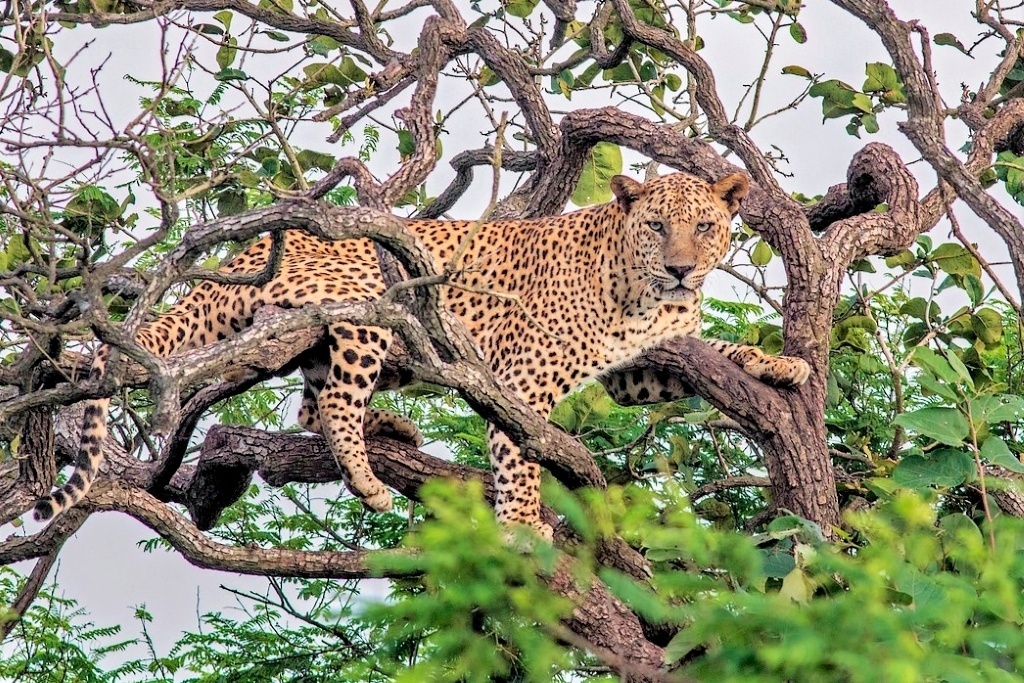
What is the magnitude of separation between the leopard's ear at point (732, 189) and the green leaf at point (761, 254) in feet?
4.25

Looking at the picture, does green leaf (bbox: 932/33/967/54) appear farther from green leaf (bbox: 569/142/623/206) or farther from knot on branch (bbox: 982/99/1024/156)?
green leaf (bbox: 569/142/623/206)

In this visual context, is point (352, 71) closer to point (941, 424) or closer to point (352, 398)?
point (352, 398)

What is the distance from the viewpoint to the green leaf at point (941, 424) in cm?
681

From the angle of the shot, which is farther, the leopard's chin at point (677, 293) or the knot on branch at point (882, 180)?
the knot on branch at point (882, 180)

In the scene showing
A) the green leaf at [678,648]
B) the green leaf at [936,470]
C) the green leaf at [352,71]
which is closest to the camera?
the green leaf at [678,648]

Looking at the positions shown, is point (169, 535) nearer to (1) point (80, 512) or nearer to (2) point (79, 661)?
(1) point (80, 512)

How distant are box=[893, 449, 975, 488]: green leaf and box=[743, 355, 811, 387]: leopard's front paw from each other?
108 centimetres

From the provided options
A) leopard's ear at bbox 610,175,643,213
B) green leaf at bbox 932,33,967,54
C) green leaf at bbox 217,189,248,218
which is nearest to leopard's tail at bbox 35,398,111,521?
green leaf at bbox 217,189,248,218

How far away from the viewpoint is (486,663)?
4664 mm

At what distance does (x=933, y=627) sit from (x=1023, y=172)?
5.35 meters

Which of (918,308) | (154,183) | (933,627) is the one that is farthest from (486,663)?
(918,308)

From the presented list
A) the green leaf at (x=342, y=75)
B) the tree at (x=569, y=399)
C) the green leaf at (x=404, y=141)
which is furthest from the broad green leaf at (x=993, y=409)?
the green leaf at (x=342, y=75)

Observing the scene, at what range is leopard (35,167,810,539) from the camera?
8.11 meters

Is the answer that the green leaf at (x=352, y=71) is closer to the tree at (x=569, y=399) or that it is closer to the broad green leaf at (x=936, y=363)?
the tree at (x=569, y=399)
